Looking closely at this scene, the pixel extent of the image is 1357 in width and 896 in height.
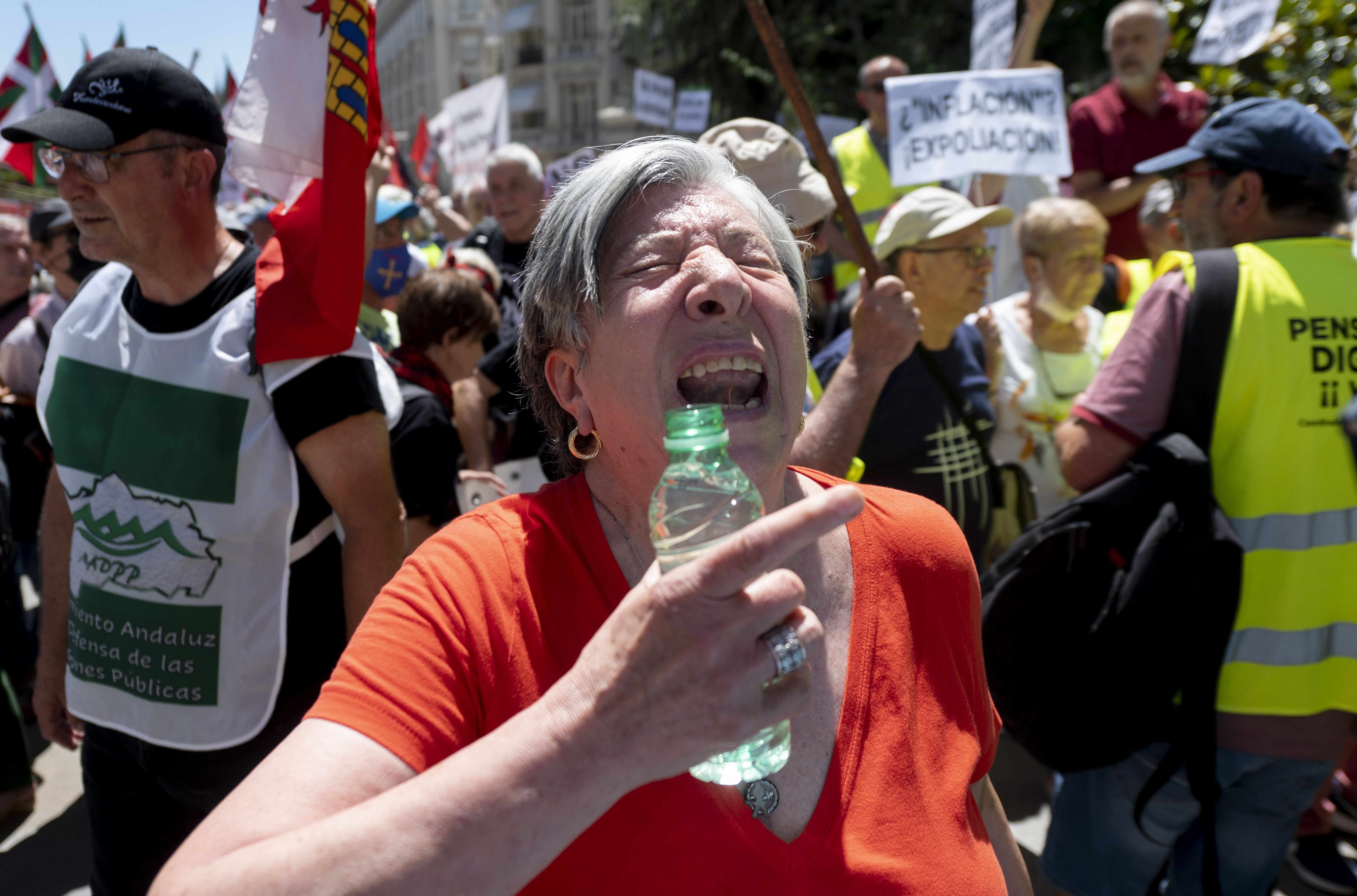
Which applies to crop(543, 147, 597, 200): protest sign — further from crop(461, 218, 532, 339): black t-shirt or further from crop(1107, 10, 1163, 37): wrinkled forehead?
crop(1107, 10, 1163, 37): wrinkled forehead

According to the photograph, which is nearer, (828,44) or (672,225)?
(672,225)

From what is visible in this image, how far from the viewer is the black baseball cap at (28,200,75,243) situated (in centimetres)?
521

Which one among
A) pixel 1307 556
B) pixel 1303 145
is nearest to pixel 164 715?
pixel 1307 556

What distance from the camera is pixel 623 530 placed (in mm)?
1557

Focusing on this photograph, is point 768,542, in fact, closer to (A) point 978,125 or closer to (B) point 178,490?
(B) point 178,490

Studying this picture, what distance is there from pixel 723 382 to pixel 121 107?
1720 millimetres

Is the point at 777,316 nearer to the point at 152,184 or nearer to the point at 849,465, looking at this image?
the point at 849,465

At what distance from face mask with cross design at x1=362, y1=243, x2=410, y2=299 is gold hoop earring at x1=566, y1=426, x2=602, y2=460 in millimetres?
3941

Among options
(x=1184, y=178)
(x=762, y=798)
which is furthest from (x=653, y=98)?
(x=762, y=798)

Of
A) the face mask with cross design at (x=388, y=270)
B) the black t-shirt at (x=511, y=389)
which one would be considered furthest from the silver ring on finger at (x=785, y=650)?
the face mask with cross design at (x=388, y=270)

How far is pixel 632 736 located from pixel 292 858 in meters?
0.35

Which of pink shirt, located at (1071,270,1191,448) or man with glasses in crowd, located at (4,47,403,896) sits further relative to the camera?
pink shirt, located at (1071,270,1191,448)

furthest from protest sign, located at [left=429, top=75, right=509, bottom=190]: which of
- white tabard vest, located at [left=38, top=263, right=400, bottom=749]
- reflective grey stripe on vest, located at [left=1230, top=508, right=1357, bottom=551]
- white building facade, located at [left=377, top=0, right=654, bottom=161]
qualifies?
white building facade, located at [left=377, top=0, right=654, bottom=161]

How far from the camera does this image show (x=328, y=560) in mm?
2432
